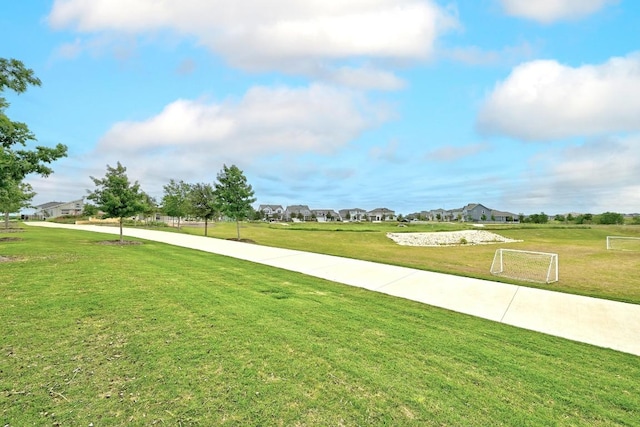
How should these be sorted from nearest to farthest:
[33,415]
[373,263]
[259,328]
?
[33,415], [259,328], [373,263]

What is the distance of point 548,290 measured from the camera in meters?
8.64

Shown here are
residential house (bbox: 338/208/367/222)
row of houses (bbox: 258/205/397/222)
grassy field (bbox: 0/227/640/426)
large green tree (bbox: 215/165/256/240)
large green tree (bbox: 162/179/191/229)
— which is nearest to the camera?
grassy field (bbox: 0/227/640/426)

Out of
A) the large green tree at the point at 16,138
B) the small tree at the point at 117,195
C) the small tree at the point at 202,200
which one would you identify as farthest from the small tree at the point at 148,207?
the large green tree at the point at 16,138

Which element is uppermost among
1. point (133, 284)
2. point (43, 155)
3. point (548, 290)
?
point (43, 155)

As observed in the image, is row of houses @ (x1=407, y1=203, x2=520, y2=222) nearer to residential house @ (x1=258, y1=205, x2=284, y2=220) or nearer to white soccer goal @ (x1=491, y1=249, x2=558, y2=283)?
residential house @ (x1=258, y1=205, x2=284, y2=220)

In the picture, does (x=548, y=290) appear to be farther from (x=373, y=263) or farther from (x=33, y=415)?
(x=33, y=415)

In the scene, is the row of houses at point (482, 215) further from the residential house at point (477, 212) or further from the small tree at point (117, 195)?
the small tree at point (117, 195)

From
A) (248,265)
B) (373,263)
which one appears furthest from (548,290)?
(248,265)

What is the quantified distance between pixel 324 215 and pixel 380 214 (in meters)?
23.3

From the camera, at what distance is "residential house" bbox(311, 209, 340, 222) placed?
117 meters

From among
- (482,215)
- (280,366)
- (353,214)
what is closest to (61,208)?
(353,214)

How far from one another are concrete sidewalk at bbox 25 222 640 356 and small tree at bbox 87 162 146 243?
33.9ft

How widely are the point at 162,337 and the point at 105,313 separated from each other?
62.7 inches

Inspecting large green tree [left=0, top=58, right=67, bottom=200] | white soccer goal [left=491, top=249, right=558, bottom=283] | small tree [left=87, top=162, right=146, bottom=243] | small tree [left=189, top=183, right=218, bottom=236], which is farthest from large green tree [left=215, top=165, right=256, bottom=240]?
white soccer goal [left=491, top=249, right=558, bottom=283]
